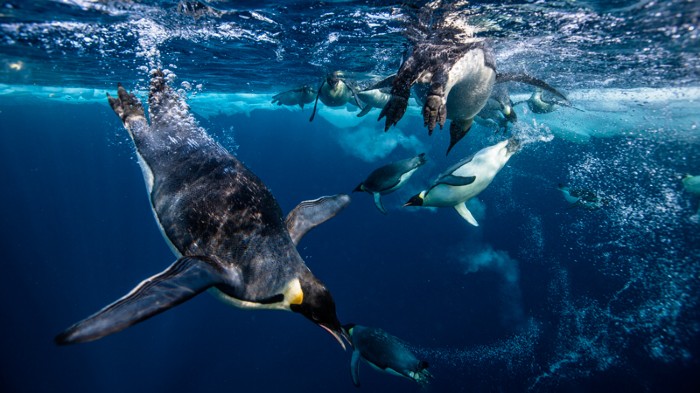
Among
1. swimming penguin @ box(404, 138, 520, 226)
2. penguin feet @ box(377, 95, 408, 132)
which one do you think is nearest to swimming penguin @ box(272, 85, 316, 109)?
swimming penguin @ box(404, 138, 520, 226)

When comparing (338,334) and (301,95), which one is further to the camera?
(301,95)

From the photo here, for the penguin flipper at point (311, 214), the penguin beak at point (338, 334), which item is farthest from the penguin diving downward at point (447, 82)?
the penguin beak at point (338, 334)

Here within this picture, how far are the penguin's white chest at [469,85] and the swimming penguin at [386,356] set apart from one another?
4.04 meters

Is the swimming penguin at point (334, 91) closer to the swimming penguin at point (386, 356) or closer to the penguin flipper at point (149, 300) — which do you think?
the swimming penguin at point (386, 356)

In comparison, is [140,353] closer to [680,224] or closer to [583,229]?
[583,229]

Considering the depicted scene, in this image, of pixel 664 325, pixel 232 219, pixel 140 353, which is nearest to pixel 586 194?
pixel 232 219

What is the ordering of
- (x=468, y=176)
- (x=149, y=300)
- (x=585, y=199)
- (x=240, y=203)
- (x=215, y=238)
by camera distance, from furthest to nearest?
(x=585, y=199) < (x=468, y=176) < (x=240, y=203) < (x=215, y=238) < (x=149, y=300)

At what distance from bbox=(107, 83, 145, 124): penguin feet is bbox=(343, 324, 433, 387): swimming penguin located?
15.0ft

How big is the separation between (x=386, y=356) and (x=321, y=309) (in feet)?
13.2

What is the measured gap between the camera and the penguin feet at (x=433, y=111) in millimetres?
2609

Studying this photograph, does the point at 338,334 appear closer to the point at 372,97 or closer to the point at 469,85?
the point at 469,85

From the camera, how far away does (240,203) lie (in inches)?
117

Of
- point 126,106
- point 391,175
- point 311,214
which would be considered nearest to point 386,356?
point 391,175

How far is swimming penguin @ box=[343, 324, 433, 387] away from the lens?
5762 mm
